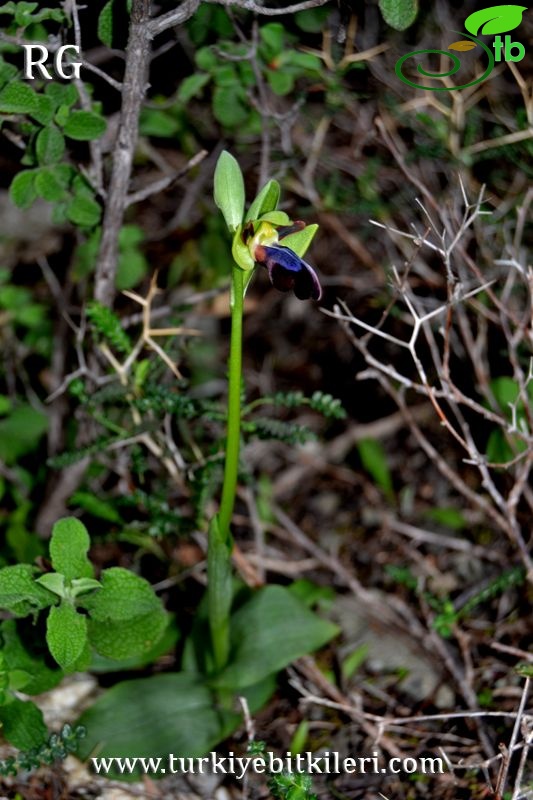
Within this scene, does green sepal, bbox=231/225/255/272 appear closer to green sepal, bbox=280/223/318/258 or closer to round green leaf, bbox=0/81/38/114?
green sepal, bbox=280/223/318/258

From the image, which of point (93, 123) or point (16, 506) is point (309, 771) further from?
point (93, 123)

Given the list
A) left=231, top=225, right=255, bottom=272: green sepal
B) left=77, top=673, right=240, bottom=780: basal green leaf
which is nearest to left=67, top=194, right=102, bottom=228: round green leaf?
left=231, top=225, right=255, bottom=272: green sepal

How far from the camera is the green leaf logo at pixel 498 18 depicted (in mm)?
2084

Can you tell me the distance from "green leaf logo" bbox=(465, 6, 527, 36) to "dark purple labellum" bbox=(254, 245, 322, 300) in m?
1.02

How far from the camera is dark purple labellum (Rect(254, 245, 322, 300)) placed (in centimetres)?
142

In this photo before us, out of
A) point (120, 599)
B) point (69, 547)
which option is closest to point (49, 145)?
point (69, 547)

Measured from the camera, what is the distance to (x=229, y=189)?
1522 mm

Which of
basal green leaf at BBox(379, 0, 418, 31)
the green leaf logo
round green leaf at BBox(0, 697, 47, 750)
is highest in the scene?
basal green leaf at BBox(379, 0, 418, 31)

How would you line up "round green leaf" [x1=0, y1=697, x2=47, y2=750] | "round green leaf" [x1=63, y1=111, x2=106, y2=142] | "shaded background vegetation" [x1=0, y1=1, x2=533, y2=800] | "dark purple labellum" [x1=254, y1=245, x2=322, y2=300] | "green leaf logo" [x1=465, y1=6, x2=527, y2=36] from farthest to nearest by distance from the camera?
"green leaf logo" [x1=465, y1=6, x2=527, y2=36] < "shaded background vegetation" [x1=0, y1=1, x2=533, y2=800] < "round green leaf" [x1=63, y1=111, x2=106, y2=142] < "round green leaf" [x1=0, y1=697, x2=47, y2=750] < "dark purple labellum" [x1=254, y1=245, x2=322, y2=300]

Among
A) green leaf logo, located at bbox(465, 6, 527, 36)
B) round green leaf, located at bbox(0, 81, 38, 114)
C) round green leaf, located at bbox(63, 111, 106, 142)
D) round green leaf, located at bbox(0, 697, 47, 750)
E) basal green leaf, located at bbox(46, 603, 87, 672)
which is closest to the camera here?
basal green leaf, located at bbox(46, 603, 87, 672)

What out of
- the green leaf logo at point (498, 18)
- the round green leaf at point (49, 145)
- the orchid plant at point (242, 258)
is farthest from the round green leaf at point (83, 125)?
the green leaf logo at point (498, 18)

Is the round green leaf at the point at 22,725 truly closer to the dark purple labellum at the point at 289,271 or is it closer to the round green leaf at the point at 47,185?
the dark purple labellum at the point at 289,271

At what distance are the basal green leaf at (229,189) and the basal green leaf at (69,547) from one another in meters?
0.62

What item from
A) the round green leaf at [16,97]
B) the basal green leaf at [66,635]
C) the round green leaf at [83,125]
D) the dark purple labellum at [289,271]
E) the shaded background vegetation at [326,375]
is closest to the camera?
the dark purple labellum at [289,271]
